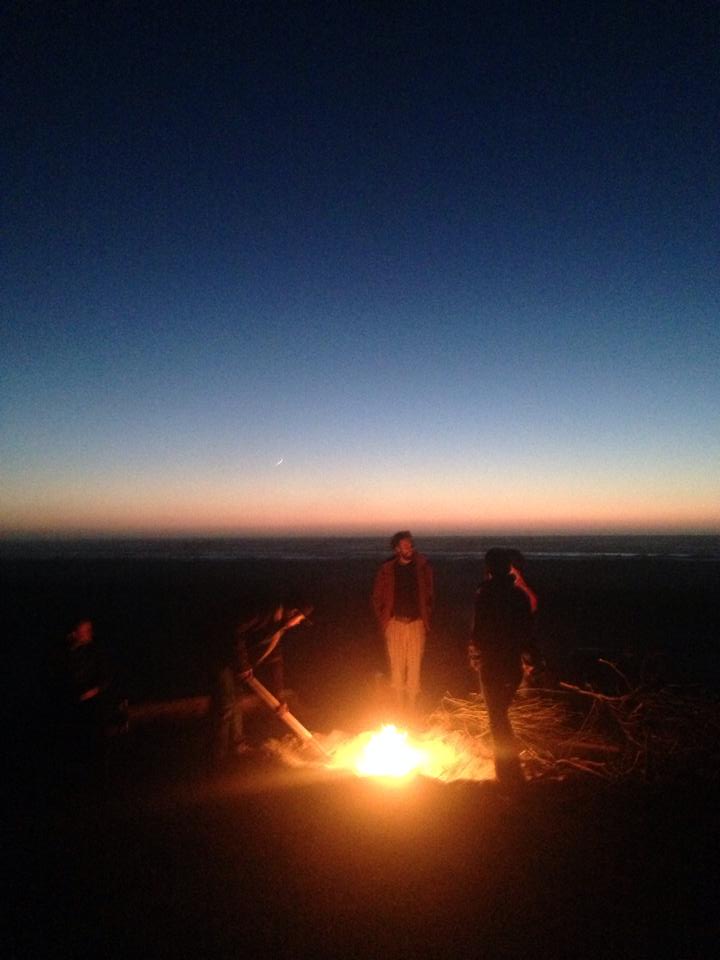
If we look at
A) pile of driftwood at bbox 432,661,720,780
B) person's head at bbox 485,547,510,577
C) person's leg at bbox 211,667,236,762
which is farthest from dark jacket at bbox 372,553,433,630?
person's leg at bbox 211,667,236,762

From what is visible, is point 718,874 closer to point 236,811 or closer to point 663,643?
point 236,811

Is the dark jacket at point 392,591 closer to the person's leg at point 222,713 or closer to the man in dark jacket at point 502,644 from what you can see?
the man in dark jacket at point 502,644

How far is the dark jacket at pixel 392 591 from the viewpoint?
673cm

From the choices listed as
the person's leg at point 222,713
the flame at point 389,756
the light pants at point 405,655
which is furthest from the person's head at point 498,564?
the person's leg at point 222,713

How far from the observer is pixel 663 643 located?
14.4 meters

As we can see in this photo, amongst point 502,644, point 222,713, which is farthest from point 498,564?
point 222,713

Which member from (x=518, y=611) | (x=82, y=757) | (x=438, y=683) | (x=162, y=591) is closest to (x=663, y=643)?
(x=438, y=683)

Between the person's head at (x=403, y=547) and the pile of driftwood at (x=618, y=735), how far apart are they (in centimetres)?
187

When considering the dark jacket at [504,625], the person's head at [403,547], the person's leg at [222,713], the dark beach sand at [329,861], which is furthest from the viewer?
the person's head at [403,547]

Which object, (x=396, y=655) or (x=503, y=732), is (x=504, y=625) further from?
(x=396, y=655)

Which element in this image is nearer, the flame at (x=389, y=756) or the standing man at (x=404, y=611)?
the flame at (x=389, y=756)

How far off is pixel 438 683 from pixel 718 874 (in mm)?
6740

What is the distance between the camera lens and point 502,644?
495 centimetres

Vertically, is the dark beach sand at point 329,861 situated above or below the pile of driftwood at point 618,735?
below
